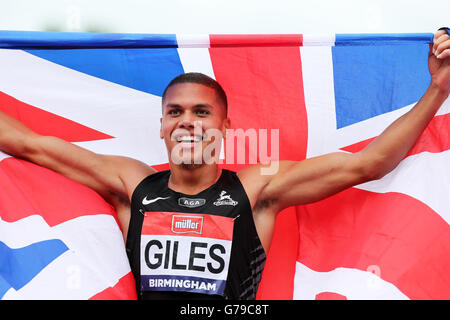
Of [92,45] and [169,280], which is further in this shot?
[92,45]

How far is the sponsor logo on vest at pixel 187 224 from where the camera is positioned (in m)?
3.28

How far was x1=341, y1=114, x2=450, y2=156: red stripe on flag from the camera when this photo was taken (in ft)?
10.8

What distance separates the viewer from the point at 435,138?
3309 millimetres

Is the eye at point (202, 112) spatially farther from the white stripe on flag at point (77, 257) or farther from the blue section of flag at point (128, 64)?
the white stripe on flag at point (77, 257)

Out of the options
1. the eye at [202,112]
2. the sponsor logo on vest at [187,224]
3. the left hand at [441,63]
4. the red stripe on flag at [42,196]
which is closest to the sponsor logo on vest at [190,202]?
the sponsor logo on vest at [187,224]

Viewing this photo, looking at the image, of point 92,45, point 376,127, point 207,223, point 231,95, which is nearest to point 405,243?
point 376,127

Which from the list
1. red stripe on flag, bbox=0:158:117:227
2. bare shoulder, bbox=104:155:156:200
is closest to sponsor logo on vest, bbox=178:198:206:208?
bare shoulder, bbox=104:155:156:200

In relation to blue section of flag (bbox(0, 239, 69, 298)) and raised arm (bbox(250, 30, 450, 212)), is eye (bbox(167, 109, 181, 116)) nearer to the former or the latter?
raised arm (bbox(250, 30, 450, 212))

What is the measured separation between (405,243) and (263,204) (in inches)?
34.7

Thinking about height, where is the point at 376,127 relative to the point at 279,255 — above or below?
above

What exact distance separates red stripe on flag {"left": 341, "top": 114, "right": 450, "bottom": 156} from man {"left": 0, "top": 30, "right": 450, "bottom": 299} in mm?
70

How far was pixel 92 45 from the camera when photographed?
3744 millimetres

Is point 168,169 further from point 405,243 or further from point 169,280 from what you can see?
point 405,243

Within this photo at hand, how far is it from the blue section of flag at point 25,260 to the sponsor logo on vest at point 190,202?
731 mm
